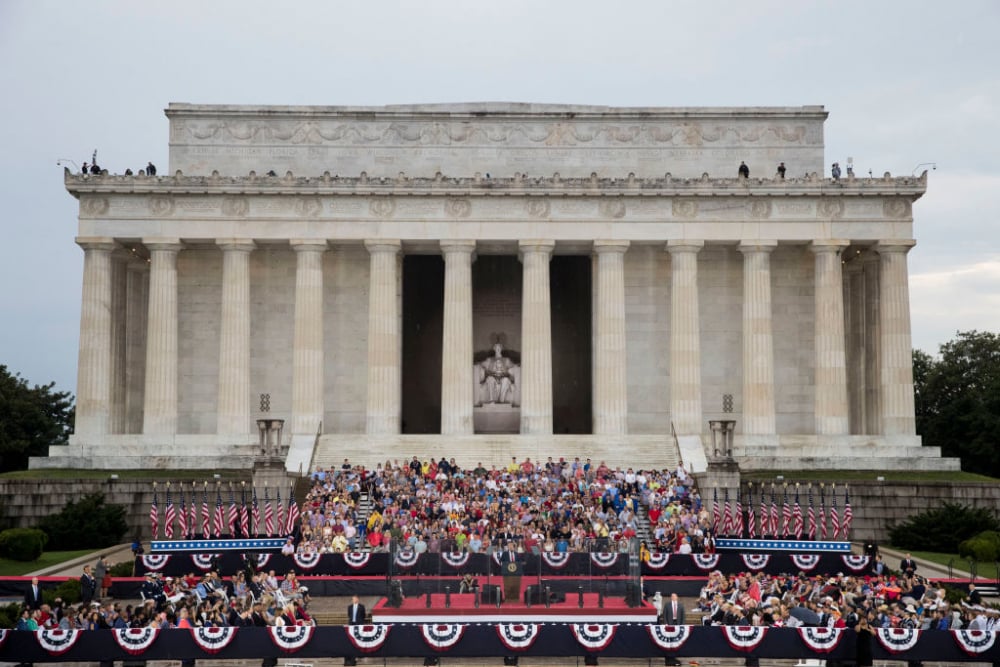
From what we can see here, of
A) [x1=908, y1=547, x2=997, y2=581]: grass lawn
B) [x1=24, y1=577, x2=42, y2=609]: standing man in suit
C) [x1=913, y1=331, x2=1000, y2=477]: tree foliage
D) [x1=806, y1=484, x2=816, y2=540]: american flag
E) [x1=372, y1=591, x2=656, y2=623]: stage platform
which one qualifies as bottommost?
[x1=908, y1=547, x2=997, y2=581]: grass lawn

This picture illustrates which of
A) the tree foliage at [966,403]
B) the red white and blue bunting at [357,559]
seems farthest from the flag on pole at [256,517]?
the tree foliage at [966,403]

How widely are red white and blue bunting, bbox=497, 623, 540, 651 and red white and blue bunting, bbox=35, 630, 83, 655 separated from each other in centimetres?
1076

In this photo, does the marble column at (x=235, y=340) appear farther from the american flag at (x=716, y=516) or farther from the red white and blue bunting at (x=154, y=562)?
the american flag at (x=716, y=516)

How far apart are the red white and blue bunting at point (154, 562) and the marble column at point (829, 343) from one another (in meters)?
38.4

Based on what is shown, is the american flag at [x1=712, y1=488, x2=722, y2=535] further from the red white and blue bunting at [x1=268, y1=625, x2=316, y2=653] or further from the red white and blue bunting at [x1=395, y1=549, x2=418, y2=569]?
the red white and blue bunting at [x1=268, y1=625, x2=316, y2=653]

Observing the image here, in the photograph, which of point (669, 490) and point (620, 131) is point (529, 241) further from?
point (669, 490)

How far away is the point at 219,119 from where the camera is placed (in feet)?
235

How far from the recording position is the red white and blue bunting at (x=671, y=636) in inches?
1218

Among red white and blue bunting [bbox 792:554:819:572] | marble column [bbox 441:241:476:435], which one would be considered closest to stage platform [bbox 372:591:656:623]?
red white and blue bunting [bbox 792:554:819:572]

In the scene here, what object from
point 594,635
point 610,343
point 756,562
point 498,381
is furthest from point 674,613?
point 498,381

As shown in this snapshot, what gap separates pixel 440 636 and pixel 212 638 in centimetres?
588

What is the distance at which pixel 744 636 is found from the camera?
3108 cm

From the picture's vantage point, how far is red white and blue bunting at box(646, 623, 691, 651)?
1218 inches

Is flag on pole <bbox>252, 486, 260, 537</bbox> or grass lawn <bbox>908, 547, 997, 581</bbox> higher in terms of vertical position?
flag on pole <bbox>252, 486, 260, 537</bbox>
